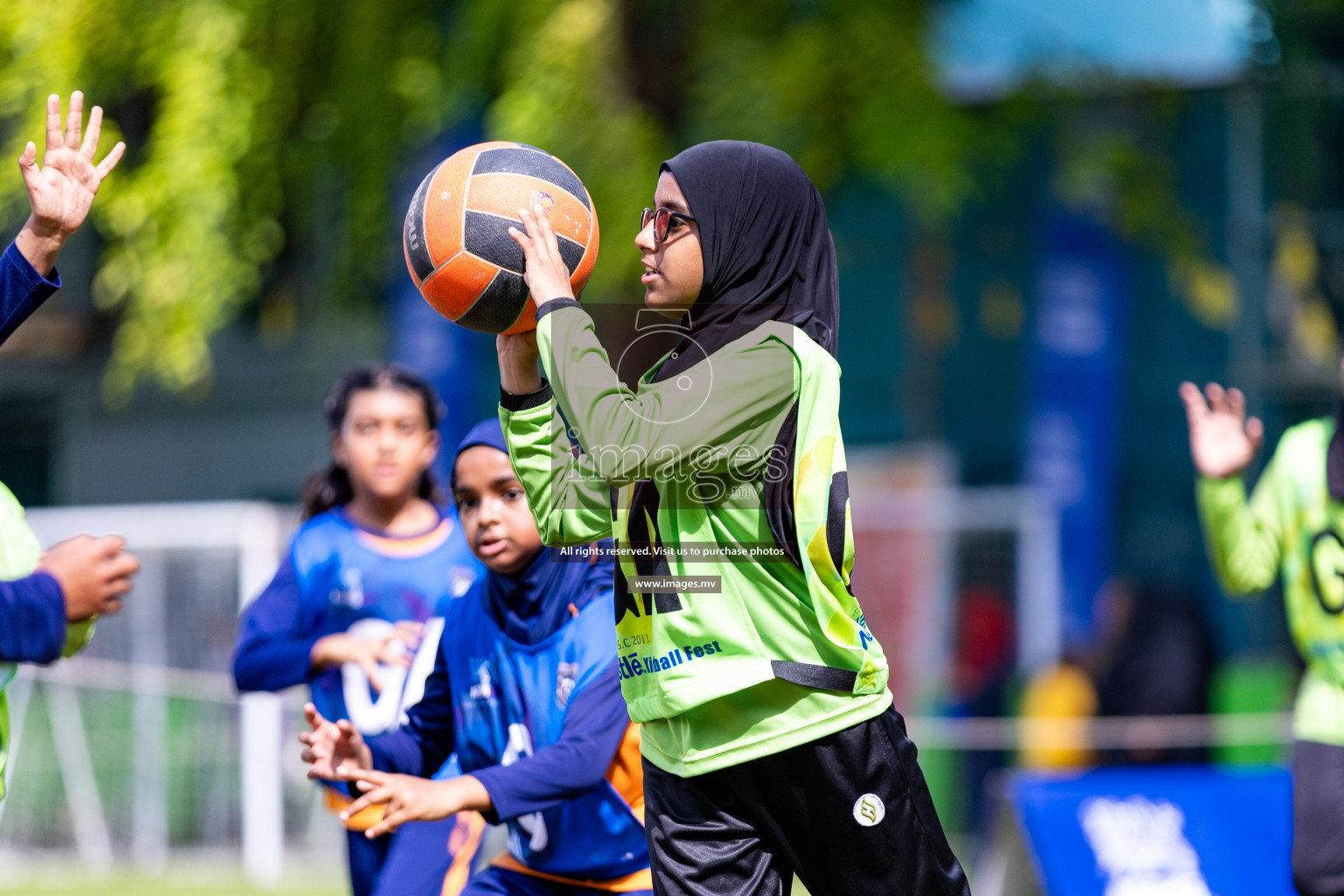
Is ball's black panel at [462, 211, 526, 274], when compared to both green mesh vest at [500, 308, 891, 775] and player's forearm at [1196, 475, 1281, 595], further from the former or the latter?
player's forearm at [1196, 475, 1281, 595]

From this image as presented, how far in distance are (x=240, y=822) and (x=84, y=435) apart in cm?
934

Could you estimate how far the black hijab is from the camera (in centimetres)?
286

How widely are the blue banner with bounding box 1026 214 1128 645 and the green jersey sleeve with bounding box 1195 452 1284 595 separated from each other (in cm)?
682

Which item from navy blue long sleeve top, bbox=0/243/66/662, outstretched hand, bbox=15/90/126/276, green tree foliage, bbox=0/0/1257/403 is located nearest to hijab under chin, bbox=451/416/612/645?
navy blue long sleeve top, bbox=0/243/66/662

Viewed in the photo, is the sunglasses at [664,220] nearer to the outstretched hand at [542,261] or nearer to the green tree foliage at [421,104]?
the outstretched hand at [542,261]

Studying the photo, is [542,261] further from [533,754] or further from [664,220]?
[533,754]

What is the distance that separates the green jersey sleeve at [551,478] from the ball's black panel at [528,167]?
0.53m

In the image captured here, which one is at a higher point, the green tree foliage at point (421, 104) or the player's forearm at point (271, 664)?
the green tree foliage at point (421, 104)

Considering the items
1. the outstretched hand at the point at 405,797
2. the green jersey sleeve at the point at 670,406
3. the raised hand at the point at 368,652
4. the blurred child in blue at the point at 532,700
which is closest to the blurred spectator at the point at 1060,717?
the raised hand at the point at 368,652

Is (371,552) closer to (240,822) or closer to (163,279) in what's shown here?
(163,279)

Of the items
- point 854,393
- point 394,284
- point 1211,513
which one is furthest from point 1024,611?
point 1211,513

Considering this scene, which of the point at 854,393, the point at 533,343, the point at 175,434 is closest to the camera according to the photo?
the point at 533,343

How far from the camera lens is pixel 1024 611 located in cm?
1098

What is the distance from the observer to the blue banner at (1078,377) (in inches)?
457
